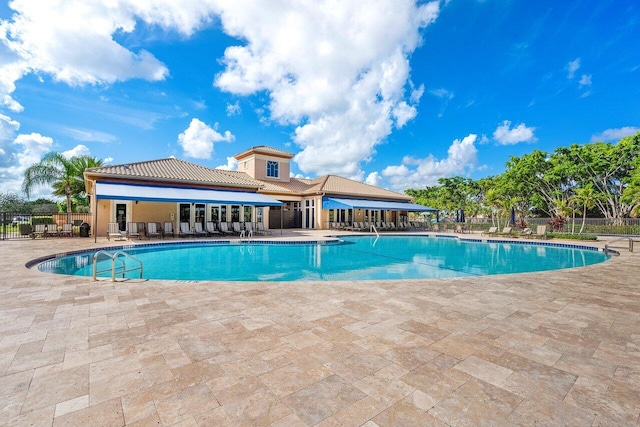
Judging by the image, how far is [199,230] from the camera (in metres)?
20.6

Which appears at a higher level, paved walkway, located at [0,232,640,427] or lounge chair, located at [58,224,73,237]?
lounge chair, located at [58,224,73,237]

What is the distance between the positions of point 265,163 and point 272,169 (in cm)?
102

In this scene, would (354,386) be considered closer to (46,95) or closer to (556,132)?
(46,95)

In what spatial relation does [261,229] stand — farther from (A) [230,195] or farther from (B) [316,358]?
(B) [316,358]

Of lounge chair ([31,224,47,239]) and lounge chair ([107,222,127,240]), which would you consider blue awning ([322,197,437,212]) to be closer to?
lounge chair ([107,222,127,240])

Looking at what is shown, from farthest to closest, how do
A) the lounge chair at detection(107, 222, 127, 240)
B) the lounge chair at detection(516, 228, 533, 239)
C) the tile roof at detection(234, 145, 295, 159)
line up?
the tile roof at detection(234, 145, 295, 159), the lounge chair at detection(516, 228, 533, 239), the lounge chair at detection(107, 222, 127, 240)

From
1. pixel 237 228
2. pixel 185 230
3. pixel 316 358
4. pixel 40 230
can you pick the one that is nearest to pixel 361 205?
pixel 237 228

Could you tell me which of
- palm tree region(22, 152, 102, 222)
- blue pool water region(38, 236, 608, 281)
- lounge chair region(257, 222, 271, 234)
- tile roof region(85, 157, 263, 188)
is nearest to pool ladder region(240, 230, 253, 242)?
blue pool water region(38, 236, 608, 281)

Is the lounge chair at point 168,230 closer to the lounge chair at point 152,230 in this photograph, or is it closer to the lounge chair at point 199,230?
the lounge chair at point 152,230

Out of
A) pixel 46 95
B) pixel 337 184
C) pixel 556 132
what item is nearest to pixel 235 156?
pixel 337 184

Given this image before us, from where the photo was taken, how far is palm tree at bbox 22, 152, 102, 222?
24.3 meters

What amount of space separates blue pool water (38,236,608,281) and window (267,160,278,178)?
14379 millimetres

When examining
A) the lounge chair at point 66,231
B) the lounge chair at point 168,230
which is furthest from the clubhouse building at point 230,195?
the lounge chair at point 66,231

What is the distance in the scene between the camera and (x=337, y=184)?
31.7 metres
